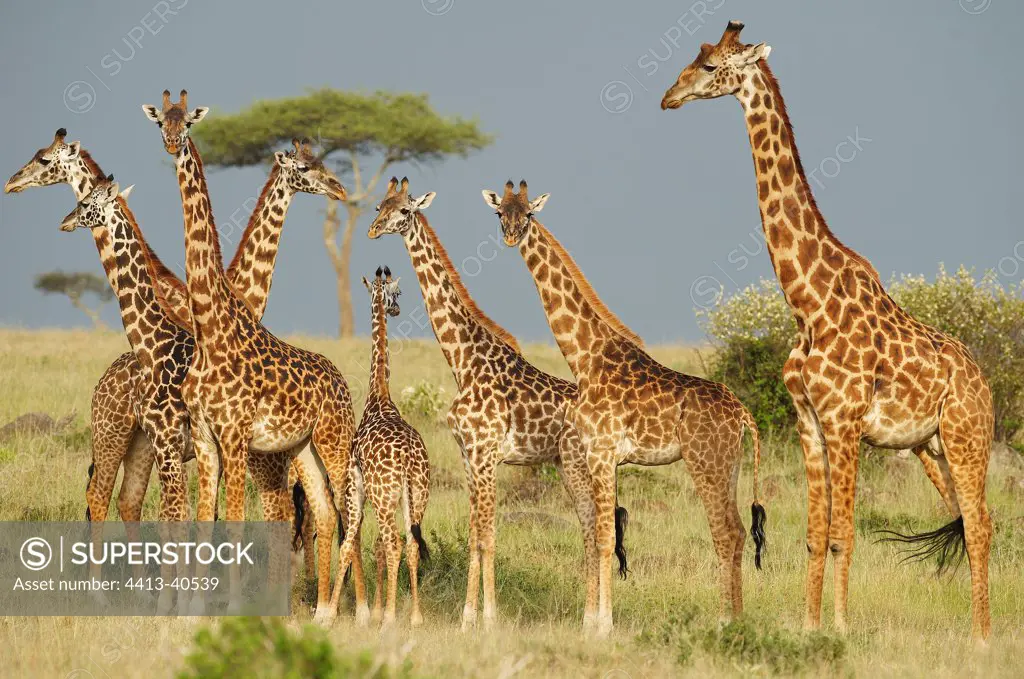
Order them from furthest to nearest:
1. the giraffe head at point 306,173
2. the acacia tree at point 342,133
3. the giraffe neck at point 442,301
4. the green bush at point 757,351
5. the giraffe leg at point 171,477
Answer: the acacia tree at point 342,133
the green bush at point 757,351
the giraffe head at point 306,173
the giraffe neck at point 442,301
the giraffe leg at point 171,477

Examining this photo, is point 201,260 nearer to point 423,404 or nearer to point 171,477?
point 171,477

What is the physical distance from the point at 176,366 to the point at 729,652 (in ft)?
16.4

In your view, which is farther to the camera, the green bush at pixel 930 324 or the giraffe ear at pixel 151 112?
the green bush at pixel 930 324

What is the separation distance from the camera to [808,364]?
8719 mm

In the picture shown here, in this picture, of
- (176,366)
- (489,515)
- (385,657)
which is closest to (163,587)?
(176,366)

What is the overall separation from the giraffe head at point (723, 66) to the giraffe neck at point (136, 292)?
475cm

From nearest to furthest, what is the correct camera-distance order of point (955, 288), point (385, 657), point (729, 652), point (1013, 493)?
1. point (385, 657)
2. point (729, 652)
3. point (1013, 493)
4. point (955, 288)

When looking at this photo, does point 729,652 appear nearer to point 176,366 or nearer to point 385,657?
point 385,657

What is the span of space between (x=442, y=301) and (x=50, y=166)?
138 inches

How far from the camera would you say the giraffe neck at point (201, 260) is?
376 inches

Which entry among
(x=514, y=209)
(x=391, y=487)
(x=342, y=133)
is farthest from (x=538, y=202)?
(x=342, y=133)

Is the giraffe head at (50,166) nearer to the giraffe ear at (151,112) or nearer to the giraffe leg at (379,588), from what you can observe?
the giraffe ear at (151,112)
